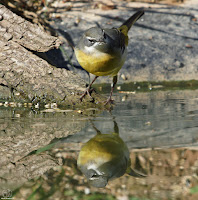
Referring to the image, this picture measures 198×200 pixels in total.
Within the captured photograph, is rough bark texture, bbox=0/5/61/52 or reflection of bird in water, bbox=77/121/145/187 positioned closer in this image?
reflection of bird in water, bbox=77/121/145/187

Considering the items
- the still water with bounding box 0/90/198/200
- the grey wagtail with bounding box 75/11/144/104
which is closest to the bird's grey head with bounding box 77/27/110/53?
the grey wagtail with bounding box 75/11/144/104

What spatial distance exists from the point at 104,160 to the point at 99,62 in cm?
160

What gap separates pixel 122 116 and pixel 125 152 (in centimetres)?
124

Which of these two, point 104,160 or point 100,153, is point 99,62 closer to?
point 100,153

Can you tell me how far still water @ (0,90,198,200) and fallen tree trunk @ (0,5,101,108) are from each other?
428mm

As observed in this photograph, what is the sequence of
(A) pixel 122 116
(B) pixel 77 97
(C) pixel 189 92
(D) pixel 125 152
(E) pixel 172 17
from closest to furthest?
(D) pixel 125 152 < (A) pixel 122 116 < (B) pixel 77 97 < (C) pixel 189 92 < (E) pixel 172 17

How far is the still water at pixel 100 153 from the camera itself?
201 cm

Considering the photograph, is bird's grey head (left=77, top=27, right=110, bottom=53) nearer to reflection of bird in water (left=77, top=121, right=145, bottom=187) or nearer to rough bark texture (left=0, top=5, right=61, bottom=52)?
rough bark texture (left=0, top=5, right=61, bottom=52)

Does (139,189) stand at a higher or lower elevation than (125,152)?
higher

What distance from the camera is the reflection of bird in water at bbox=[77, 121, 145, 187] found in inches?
86.1

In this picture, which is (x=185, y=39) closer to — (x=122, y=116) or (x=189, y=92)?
(x=189, y=92)

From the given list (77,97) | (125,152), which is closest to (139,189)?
(125,152)

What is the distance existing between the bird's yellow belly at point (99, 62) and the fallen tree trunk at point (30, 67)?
62cm

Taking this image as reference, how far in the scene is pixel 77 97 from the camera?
4.39 metres
